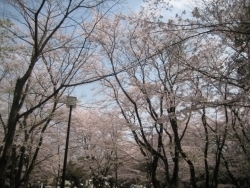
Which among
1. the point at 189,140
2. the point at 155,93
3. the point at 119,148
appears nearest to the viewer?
the point at 155,93

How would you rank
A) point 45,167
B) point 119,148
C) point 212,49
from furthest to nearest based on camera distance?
point 45,167 → point 119,148 → point 212,49

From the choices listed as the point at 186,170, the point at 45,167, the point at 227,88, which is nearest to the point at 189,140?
the point at 186,170

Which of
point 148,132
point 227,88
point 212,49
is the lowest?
point 148,132

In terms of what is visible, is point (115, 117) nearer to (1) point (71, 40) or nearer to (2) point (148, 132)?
(2) point (148, 132)

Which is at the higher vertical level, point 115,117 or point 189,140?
point 115,117

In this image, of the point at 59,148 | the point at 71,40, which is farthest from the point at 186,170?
the point at 71,40

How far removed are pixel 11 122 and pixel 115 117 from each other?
588 inches

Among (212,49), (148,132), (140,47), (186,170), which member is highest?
(140,47)

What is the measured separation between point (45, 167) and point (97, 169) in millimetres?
10823

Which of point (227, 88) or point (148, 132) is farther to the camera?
point (148, 132)

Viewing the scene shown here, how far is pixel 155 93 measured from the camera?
1380 centimetres

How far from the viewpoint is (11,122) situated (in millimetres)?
7363

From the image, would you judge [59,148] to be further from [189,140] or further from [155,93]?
[155,93]

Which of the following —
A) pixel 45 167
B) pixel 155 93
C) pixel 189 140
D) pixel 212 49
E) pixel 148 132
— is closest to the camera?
pixel 212 49
